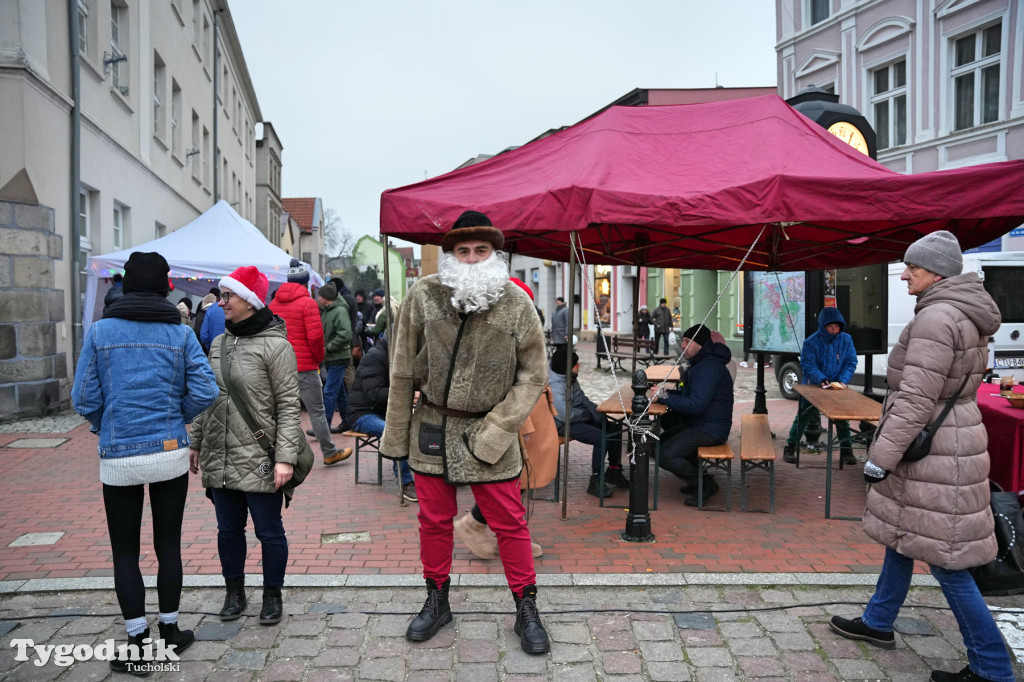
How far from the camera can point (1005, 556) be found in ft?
10.6

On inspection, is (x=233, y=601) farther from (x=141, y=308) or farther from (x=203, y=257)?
(x=203, y=257)

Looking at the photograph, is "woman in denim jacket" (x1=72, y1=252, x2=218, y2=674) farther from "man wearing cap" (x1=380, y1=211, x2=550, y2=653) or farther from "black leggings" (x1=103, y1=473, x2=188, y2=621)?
"man wearing cap" (x1=380, y1=211, x2=550, y2=653)

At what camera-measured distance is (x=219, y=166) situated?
23.9 m

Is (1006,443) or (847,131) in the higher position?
(847,131)

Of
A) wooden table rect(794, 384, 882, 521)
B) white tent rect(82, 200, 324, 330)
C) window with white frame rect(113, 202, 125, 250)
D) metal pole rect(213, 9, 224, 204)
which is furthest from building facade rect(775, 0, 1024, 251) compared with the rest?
metal pole rect(213, 9, 224, 204)

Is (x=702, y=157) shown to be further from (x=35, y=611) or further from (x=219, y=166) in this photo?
(x=219, y=166)

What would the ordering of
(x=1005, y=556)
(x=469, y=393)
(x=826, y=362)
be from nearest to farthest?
1. (x=1005, y=556)
2. (x=469, y=393)
3. (x=826, y=362)

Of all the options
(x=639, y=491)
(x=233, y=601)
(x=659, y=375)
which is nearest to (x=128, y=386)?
(x=233, y=601)

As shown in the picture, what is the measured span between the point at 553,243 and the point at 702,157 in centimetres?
247

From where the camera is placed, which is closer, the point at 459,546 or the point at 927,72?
the point at 459,546

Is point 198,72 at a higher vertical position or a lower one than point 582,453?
higher

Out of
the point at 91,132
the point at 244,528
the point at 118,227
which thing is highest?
the point at 91,132

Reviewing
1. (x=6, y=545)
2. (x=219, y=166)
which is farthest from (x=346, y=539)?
(x=219, y=166)

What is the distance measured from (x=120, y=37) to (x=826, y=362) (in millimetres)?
13324
